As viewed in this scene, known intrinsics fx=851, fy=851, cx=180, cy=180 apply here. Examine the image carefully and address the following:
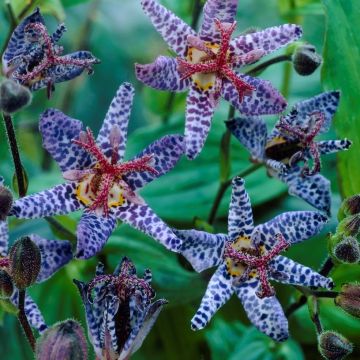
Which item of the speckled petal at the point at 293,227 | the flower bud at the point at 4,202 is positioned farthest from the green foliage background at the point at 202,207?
the flower bud at the point at 4,202

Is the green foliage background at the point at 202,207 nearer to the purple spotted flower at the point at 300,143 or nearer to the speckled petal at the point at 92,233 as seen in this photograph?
the purple spotted flower at the point at 300,143

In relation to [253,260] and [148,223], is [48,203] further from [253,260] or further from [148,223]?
[253,260]

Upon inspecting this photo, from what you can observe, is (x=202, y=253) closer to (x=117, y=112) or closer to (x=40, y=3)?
(x=117, y=112)

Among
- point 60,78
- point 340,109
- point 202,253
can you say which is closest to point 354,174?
point 340,109

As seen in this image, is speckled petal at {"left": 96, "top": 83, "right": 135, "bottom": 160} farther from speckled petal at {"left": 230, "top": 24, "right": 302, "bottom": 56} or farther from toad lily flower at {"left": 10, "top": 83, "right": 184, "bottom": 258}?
speckled petal at {"left": 230, "top": 24, "right": 302, "bottom": 56}

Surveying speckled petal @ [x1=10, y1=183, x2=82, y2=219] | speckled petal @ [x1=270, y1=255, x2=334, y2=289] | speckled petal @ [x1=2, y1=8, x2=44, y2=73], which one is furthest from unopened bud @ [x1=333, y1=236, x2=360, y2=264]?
speckled petal @ [x1=2, y1=8, x2=44, y2=73]

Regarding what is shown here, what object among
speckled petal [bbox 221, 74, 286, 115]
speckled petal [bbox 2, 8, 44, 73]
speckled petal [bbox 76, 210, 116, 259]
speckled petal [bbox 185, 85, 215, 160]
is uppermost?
speckled petal [bbox 2, 8, 44, 73]
